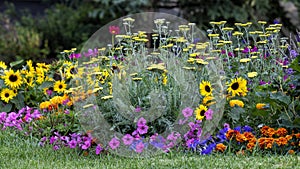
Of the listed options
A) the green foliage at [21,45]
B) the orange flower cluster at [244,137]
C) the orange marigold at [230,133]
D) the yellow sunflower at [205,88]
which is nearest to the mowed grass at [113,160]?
the orange flower cluster at [244,137]

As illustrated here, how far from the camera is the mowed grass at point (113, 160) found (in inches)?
148

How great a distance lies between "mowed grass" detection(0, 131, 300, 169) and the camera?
3771 mm

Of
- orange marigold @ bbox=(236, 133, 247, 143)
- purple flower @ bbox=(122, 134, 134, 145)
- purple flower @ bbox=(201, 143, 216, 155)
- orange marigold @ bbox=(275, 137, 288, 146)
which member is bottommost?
purple flower @ bbox=(201, 143, 216, 155)

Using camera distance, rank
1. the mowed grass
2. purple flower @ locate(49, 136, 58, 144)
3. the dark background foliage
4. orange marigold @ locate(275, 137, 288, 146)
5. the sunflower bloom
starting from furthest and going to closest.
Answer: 1. the dark background foliage
2. purple flower @ locate(49, 136, 58, 144)
3. the sunflower bloom
4. orange marigold @ locate(275, 137, 288, 146)
5. the mowed grass

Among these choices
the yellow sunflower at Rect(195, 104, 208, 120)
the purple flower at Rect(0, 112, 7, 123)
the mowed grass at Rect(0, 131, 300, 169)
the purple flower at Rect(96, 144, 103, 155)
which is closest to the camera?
the mowed grass at Rect(0, 131, 300, 169)

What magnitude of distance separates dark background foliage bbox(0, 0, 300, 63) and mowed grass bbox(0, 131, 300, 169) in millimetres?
5304

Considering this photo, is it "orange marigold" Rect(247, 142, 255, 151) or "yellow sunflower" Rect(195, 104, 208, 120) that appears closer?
"orange marigold" Rect(247, 142, 255, 151)

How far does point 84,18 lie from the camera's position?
1113 centimetres

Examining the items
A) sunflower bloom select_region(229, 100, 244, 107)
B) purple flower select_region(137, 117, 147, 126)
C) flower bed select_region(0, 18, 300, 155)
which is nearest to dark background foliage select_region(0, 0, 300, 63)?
flower bed select_region(0, 18, 300, 155)

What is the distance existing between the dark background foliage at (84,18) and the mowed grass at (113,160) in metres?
5.30

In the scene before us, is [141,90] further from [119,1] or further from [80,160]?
[119,1]

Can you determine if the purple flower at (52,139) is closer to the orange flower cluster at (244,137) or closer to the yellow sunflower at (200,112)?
the yellow sunflower at (200,112)

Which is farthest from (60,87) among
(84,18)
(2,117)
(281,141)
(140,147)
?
(84,18)

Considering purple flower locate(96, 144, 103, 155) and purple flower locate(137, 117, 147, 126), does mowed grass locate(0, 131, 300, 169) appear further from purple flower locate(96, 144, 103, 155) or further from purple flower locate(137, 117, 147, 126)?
purple flower locate(137, 117, 147, 126)
